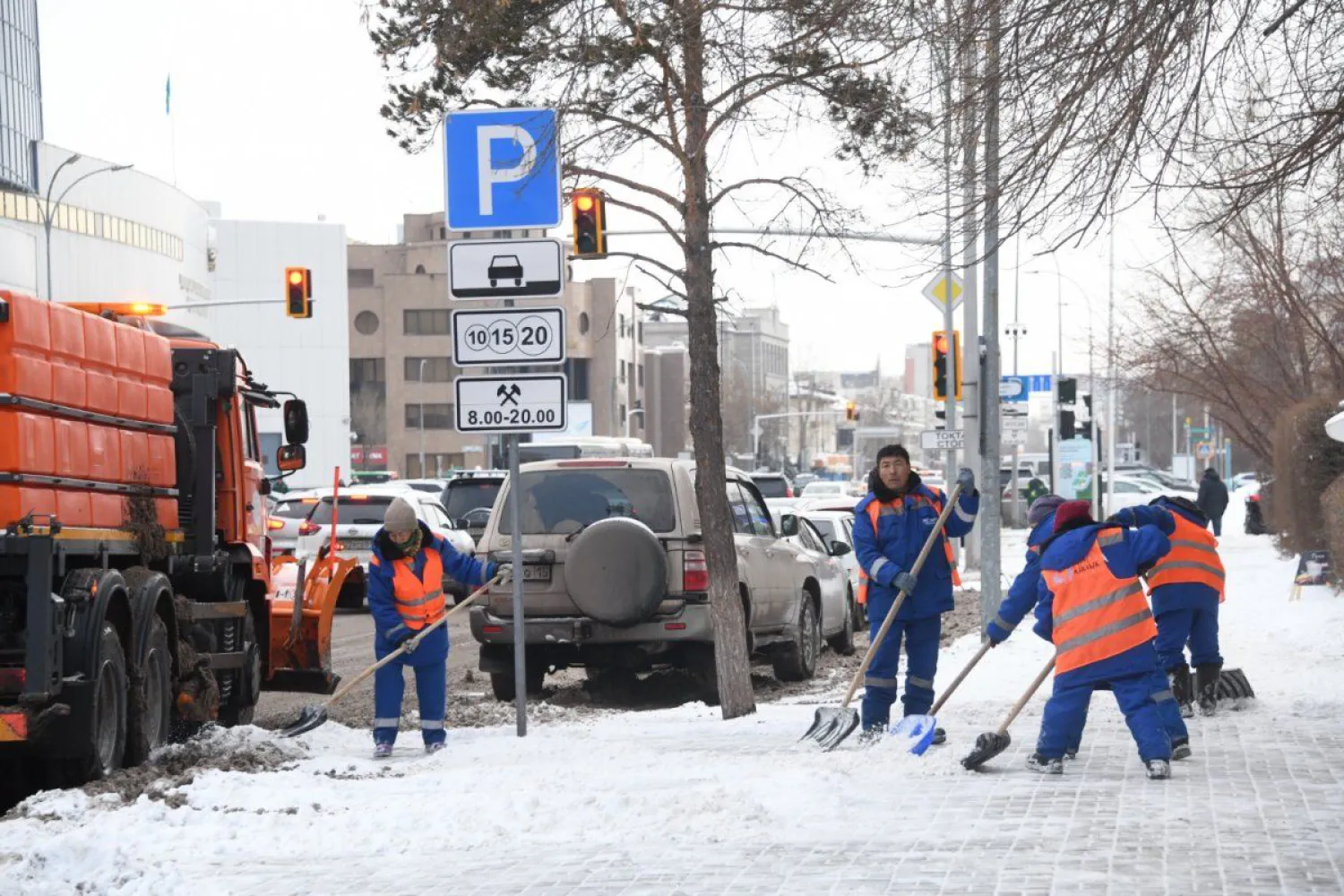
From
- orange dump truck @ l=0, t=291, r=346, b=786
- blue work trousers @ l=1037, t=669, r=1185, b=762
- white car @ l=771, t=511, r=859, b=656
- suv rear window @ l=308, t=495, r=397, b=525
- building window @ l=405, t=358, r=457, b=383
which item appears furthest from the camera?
building window @ l=405, t=358, r=457, b=383

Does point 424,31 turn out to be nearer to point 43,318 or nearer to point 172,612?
point 43,318

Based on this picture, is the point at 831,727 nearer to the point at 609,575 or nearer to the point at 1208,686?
the point at 1208,686

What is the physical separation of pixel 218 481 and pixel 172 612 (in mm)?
1709

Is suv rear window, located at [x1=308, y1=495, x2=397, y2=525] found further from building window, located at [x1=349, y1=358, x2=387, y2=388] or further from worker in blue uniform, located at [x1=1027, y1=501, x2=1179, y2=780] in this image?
building window, located at [x1=349, y1=358, x2=387, y2=388]

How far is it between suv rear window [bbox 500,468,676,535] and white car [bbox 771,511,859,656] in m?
2.27

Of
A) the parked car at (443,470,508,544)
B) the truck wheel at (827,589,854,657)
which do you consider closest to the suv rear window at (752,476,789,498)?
the parked car at (443,470,508,544)

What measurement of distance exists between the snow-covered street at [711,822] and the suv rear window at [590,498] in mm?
3078

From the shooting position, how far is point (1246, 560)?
32406 millimetres

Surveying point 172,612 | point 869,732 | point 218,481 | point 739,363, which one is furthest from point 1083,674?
point 739,363

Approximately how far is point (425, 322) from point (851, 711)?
11624cm

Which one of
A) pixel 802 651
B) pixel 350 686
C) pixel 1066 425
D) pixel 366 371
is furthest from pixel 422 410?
pixel 350 686

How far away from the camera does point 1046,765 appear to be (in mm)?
9133

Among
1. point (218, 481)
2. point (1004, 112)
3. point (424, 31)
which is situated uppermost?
point (424, 31)

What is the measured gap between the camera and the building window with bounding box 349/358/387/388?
126688mm
